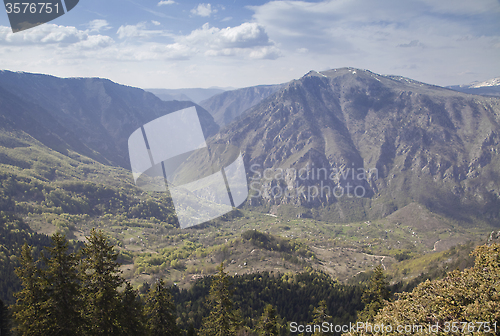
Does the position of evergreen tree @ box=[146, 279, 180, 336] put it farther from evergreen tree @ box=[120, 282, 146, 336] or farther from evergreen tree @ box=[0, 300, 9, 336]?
evergreen tree @ box=[0, 300, 9, 336]

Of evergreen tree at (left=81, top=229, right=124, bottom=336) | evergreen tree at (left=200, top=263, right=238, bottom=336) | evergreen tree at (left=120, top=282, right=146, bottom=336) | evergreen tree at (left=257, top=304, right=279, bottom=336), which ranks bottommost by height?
evergreen tree at (left=257, top=304, right=279, bottom=336)

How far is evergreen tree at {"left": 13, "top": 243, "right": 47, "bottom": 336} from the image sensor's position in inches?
601

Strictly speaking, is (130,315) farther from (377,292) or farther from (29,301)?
(377,292)

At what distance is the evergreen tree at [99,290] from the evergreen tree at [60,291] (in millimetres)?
660

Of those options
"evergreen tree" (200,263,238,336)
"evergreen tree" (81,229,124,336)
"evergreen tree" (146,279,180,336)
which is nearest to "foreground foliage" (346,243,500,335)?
"evergreen tree" (200,263,238,336)

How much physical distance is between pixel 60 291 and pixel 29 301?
1.90 meters

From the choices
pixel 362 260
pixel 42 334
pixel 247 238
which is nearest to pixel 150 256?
pixel 247 238

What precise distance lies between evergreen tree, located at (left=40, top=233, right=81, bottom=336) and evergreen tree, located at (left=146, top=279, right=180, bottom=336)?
8.01 m

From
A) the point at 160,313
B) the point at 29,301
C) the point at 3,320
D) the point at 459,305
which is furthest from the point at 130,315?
the point at 459,305

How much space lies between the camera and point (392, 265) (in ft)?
584

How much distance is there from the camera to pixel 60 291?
53.0ft

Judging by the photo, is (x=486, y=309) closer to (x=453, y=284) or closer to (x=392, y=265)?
(x=453, y=284)

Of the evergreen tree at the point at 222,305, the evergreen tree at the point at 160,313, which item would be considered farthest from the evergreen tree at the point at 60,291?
the evergreen tree at the point at 222,305

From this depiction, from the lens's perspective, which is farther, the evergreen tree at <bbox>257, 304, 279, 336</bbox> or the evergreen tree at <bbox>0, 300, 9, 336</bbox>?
the evergreen tree at <bbox>257, 304, 279, 336</bbox>
